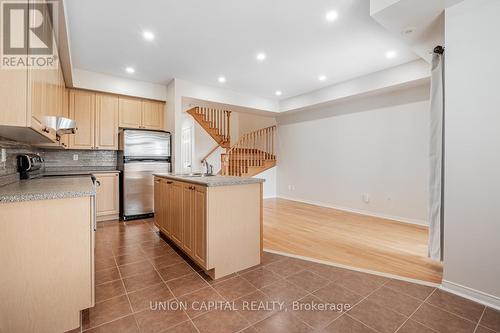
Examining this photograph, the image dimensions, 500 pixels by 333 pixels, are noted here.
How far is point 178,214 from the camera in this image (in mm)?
2744

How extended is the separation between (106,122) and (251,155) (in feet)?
13.1

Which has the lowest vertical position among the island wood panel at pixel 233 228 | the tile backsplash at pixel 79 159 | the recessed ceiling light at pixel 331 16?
the island wood panel at pixel 233 228

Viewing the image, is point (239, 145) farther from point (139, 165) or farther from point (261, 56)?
point (261, 56)

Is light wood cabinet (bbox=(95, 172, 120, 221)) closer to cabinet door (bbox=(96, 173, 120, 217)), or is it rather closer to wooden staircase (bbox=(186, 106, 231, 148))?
cabinet door (bbox=(96, 173, 120, 217))

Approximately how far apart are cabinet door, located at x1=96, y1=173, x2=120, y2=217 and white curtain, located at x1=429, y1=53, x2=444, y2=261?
4.77 m

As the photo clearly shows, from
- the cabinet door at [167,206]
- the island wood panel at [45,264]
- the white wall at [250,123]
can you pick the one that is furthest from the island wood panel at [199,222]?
the white wall at [250,123]

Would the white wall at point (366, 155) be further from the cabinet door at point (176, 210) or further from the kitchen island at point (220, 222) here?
the cabinet door at point (176, 210)

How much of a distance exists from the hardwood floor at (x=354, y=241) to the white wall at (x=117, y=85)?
11.3 feet

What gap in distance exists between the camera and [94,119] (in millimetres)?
4297

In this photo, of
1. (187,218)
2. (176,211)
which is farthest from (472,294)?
(176,211)

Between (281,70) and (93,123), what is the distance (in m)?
3.62

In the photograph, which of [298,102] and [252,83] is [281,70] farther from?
[298,102]

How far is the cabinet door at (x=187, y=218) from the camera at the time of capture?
2.44m

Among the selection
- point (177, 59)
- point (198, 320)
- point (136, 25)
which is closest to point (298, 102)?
point (177, 59)
